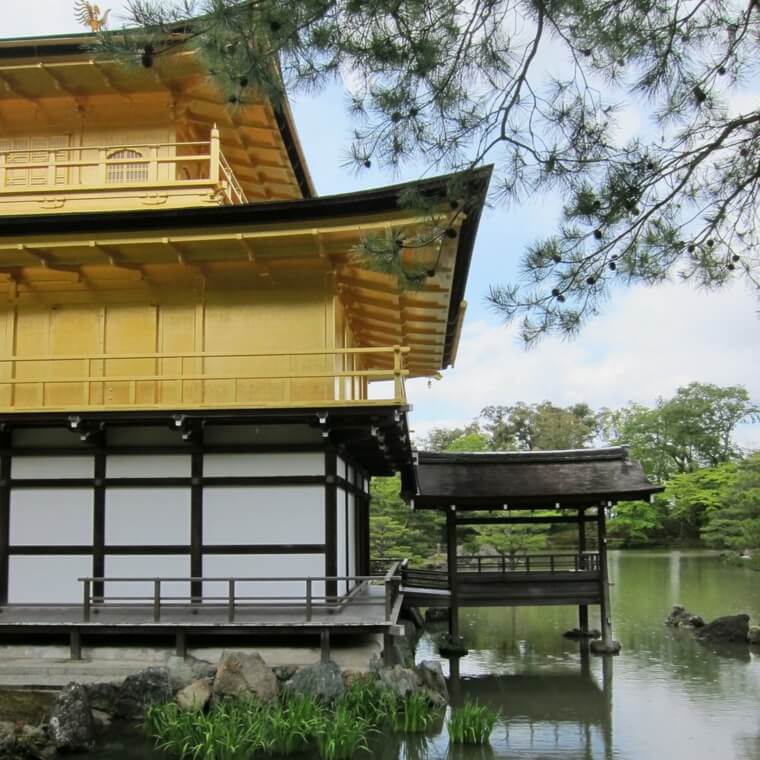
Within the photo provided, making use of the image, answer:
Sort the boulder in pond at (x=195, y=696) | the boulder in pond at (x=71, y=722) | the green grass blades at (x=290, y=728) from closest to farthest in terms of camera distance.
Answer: the green grass blades at (x=290, y=728) < the boulder in pond at (x=71, y=722) < the boulder in pond at (x=195, y=696)

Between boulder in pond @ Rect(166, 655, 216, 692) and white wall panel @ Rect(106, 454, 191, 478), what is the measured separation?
8.39 ft

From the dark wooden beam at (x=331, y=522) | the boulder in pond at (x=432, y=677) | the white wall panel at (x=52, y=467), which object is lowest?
the boulder in pond at (x=432, y=677)

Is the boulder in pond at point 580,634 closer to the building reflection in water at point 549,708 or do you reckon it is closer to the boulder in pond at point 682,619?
the building reflection in water at point 549,708

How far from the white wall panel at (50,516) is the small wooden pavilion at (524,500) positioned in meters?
6.09

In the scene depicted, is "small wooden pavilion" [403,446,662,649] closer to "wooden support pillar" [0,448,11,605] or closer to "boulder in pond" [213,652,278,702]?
"boulder in pond" [213,652,278,702]

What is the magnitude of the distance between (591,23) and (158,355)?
7.03m

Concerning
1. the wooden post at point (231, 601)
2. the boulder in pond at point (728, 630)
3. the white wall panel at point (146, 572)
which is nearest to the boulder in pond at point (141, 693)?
the wooden post at point (231, 601)

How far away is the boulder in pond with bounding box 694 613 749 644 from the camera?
17016 mm

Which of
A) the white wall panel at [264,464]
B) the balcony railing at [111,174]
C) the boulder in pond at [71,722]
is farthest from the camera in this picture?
the balcony railing at [111,174]

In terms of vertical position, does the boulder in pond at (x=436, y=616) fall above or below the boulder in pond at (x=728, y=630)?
below

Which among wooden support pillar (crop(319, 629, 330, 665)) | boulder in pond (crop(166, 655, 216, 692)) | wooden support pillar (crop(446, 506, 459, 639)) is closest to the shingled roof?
wooden support pillar (crop(446, 506, 459, 639))

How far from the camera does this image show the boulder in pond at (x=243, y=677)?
944cm

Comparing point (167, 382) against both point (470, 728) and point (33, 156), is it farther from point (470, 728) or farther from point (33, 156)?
point (470, 728)

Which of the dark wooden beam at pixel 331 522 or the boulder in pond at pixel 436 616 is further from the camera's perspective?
the boulder in pond at pixel 436 616
